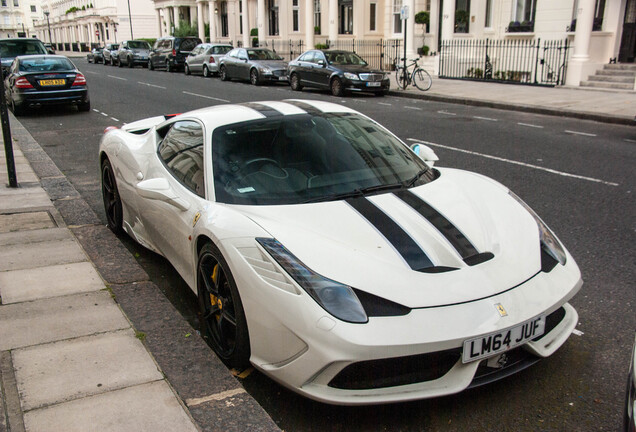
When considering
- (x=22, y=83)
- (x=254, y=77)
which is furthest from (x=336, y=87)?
(x=22, y=83)

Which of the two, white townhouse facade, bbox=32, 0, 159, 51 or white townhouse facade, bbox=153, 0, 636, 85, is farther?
white townhouse facade, bbox=32, 0, 159, 51

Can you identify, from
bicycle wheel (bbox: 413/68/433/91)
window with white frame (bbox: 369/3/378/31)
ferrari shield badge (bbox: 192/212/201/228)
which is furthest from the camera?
window with white frame (bbox: 369/3/378/31)

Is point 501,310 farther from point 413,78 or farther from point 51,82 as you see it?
point 413,78

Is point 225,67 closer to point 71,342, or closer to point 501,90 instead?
point 501,90

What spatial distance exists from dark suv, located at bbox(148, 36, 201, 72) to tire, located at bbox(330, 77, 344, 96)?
1686 centimetres

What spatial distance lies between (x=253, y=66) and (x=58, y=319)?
856 inches

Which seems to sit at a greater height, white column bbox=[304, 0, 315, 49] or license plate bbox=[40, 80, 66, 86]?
white column bbox=[304, 0, 315, 49]

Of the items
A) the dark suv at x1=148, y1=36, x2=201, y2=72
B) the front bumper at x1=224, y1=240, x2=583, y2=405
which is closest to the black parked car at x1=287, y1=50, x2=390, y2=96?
the dark suv at x1=148, y1=36, x2=201, y2=72

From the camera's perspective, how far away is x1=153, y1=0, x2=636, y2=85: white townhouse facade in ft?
64.2

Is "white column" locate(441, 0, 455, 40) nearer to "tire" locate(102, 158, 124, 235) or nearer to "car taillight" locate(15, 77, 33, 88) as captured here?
"car taillight" locate(15, 77, 33, 88)

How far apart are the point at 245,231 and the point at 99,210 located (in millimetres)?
4111

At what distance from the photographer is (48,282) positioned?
432 cm

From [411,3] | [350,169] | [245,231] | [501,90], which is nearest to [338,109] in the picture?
[350,169]

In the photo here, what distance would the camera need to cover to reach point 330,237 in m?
3.06
